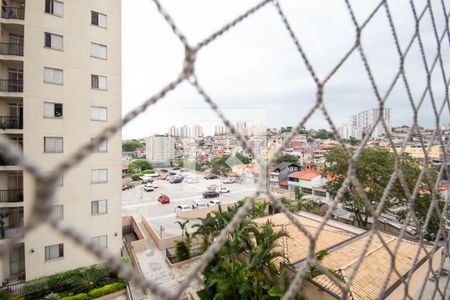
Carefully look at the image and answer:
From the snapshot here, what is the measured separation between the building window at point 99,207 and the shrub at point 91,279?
41.5 inches

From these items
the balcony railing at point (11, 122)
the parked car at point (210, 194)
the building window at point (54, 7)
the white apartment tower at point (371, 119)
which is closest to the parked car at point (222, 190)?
the parked car at point (210, 194)

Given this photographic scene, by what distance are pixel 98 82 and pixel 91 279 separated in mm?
3793

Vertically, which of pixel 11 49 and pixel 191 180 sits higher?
pixel 11 49

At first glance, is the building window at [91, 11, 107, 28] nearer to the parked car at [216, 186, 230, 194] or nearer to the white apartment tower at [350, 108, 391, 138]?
the white apartment tower at [350, 108, 391, 138]

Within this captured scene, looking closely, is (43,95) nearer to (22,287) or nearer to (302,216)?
(22,287)

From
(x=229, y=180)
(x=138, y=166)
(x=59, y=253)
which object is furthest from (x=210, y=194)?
(x=138, y=166)

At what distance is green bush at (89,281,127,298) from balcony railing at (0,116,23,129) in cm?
325

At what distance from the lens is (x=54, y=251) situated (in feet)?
14.7

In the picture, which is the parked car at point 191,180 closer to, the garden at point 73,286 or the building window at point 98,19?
the garden at point 73,286

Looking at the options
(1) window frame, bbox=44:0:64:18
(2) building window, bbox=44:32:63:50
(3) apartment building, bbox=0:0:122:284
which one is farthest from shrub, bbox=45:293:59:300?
(1) window frame, bbox=44:0:64:18

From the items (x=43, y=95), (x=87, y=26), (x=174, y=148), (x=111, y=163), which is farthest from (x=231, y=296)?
(x=174, y=148)

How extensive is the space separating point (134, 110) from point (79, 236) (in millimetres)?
191

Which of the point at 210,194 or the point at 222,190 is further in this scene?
the point at 222,190

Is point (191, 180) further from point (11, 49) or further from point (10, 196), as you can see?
point (11, 49)
